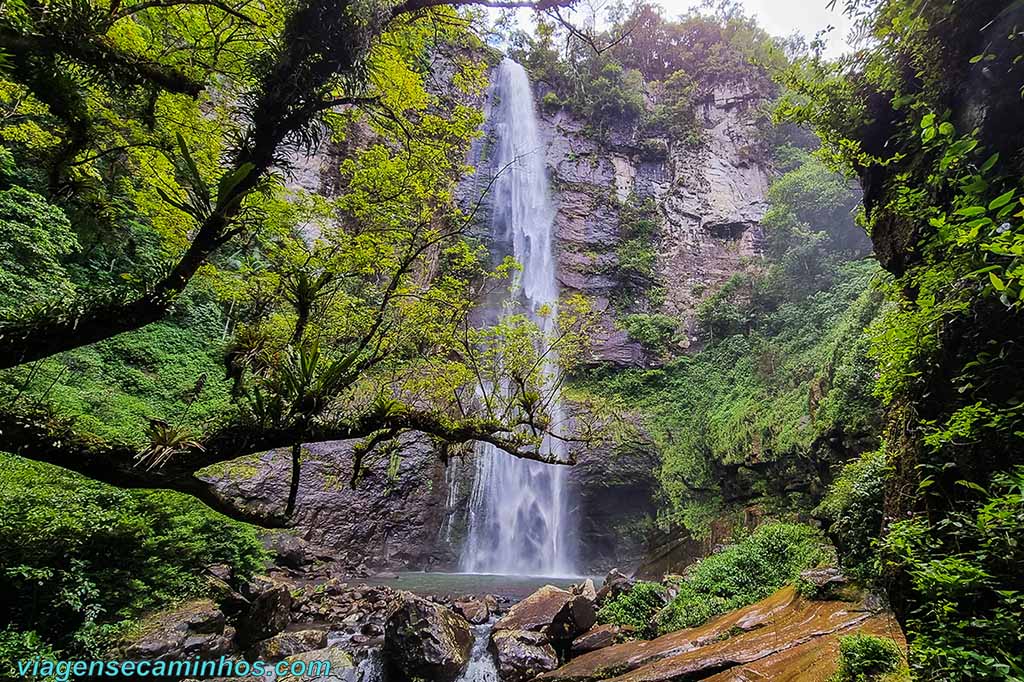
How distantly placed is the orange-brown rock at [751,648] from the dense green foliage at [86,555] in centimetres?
482

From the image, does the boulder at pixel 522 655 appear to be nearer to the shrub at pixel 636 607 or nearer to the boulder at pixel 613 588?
the shrub at pixel 636 607

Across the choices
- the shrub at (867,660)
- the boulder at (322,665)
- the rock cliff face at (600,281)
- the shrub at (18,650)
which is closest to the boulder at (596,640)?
the boulder at (322,665)

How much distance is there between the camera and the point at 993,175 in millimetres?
3129

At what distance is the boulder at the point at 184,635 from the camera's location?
207 inches

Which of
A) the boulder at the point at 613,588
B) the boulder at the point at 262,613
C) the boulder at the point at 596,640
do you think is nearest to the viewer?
the boulder at the point at 262,613

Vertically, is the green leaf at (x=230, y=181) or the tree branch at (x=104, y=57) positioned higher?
the tree branch at (x=104, y=57)

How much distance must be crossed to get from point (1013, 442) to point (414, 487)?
15.2 metres

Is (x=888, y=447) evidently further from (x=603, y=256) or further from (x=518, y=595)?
(x=603, y=256)

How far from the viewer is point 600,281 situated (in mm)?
21609

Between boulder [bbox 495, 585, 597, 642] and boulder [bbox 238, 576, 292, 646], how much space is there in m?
3.34

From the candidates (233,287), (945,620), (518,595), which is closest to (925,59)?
(945,620)

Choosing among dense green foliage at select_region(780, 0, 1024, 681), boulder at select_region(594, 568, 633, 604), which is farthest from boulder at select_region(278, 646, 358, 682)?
dense green foliage at select_region(780, 0, 1024, 681)

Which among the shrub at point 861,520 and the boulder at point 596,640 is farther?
the boulder at point 596,640

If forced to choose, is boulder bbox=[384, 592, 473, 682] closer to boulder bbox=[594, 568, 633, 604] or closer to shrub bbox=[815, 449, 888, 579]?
boulder bbox=[594, 568, 633, 604]
